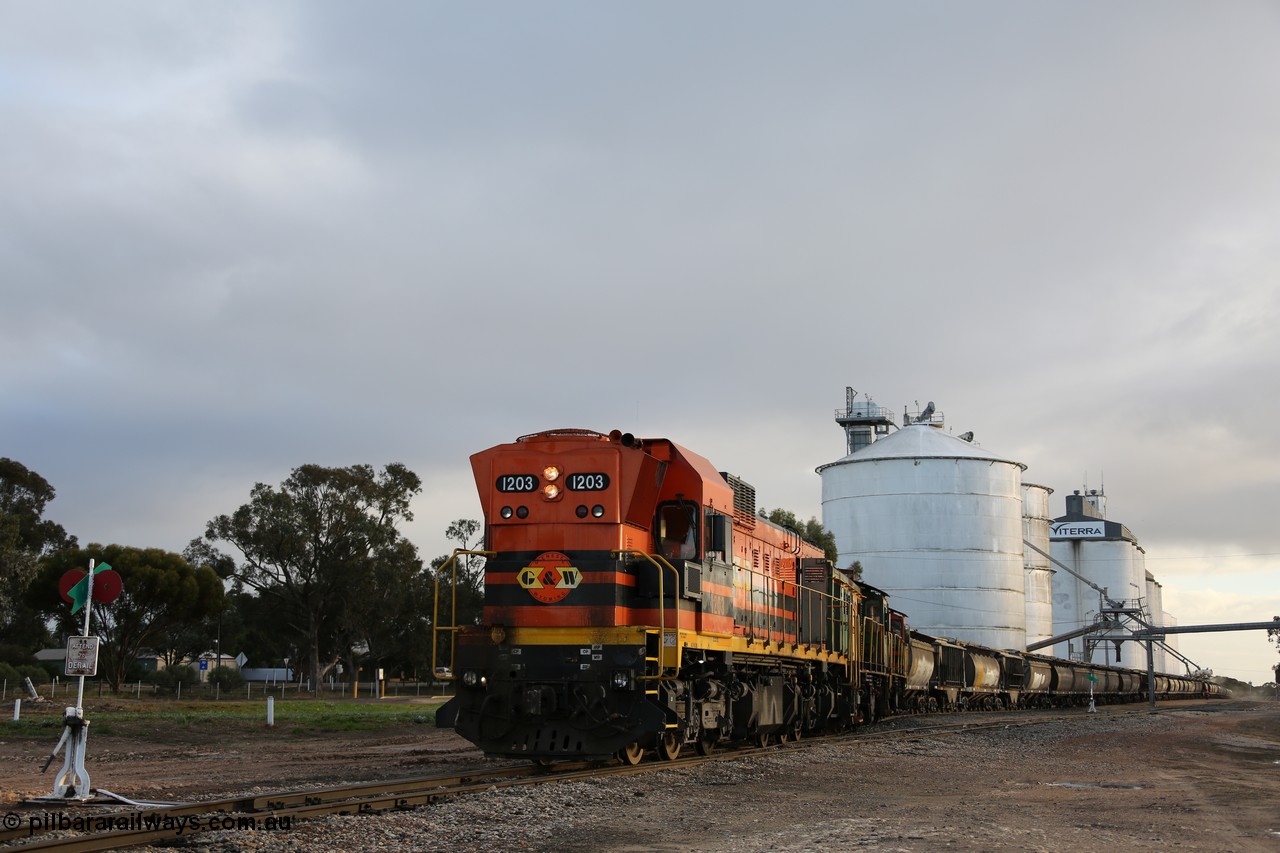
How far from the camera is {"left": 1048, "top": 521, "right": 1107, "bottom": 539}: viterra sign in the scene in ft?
347

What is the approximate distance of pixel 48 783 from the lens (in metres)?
15.2

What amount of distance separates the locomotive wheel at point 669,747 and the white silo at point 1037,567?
68895mm

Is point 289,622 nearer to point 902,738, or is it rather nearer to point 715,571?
point 902,738

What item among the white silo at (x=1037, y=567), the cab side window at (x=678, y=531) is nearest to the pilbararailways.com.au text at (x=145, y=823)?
the cab side window at (x=678, y=531)

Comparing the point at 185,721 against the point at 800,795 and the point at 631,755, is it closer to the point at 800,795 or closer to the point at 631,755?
the point at 631,755

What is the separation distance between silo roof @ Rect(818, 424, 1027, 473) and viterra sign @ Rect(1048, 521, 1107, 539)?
35.7 metres

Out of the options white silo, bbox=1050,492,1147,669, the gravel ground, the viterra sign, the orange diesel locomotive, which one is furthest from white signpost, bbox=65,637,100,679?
the viterra sign

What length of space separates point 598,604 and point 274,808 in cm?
515

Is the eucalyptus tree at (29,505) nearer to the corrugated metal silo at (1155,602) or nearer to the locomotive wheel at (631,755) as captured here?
the locomotive wheel at (631,755)

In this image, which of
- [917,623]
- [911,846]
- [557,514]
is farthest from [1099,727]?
[917,623]

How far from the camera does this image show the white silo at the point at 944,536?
69.2 metres

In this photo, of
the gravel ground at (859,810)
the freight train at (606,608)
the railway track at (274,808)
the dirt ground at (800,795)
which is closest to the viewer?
the railway track at (274,808)

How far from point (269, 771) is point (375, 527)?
49425 millimetres

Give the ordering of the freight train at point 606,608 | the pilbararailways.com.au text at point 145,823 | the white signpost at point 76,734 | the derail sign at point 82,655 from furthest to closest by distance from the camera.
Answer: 1. the freight train at point 606,608
2. the derail sign at point 82,655
3. the white signpost at point 76,734
4. the pilbararailways.com.au text at point 145,823
